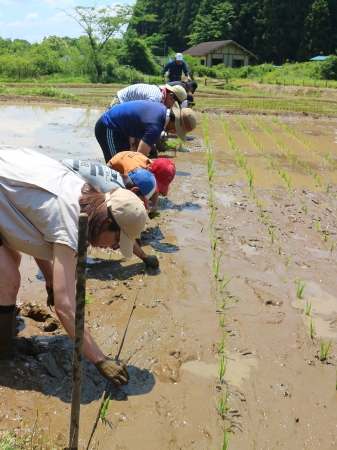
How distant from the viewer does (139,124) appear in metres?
4.14

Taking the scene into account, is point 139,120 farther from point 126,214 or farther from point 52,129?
point 52,129

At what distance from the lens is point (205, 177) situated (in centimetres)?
657

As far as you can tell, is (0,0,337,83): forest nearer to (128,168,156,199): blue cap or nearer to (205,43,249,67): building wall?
(205,43,249,67): building wall

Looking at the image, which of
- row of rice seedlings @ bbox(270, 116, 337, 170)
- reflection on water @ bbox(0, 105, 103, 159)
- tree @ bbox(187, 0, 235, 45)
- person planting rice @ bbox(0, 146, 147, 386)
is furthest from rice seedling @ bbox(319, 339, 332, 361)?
tree @ bbox(187, 0, 235, 45)

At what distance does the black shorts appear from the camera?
4324 millimetres

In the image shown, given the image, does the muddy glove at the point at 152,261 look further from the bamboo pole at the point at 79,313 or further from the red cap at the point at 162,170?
the bamboo pole at the point at 79,313

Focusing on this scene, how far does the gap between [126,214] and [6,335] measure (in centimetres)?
93

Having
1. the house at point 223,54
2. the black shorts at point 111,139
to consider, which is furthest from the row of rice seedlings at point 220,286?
the house at point 223,54

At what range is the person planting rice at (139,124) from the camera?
13.4 ft

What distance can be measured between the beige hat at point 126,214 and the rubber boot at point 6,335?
0.71m

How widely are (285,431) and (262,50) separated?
44047 millimetres

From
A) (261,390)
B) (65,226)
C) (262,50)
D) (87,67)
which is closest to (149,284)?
(261,390)

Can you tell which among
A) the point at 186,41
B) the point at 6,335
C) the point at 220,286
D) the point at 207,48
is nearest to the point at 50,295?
the point at 6,335

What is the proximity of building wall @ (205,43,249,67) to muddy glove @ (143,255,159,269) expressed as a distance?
1483 inches
